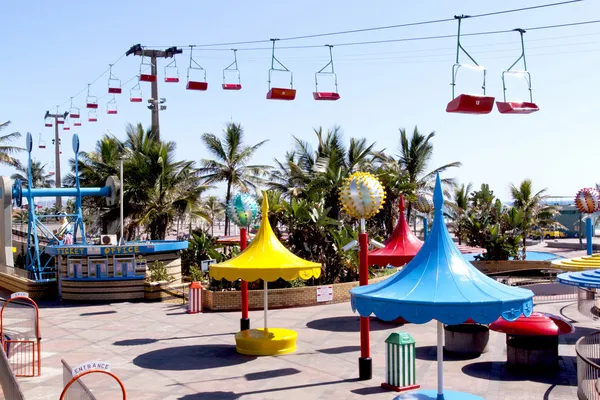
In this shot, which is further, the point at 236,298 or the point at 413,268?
the point at 236,298

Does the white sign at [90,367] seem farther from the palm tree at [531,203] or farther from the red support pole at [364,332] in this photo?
the palm tree at [531,203]

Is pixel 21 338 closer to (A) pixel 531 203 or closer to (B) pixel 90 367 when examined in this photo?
(B) pixel 90 367

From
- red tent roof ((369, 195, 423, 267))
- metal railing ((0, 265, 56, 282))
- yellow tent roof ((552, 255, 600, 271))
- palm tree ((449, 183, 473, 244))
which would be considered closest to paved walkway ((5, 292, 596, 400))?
yellow tent roof ((552, 255, 600, 271))

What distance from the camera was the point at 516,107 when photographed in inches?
568

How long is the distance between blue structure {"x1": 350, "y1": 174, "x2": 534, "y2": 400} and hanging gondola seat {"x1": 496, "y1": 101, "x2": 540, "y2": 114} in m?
4.52

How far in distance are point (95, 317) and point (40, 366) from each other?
7.07 metres

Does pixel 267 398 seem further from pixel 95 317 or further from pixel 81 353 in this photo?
pixel 95 317

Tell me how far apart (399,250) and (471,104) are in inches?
294

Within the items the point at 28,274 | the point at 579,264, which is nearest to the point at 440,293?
the point at 579,264

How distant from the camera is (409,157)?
4109 cm

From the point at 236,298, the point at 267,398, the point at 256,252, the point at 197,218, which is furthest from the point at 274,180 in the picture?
the point at 267,398

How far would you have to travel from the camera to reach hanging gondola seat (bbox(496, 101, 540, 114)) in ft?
47.1

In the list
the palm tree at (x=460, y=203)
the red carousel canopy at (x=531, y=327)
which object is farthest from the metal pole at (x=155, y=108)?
the red carousel canopy at (x=531, y=327)

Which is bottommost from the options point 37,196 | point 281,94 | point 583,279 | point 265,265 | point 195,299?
point 195,299
